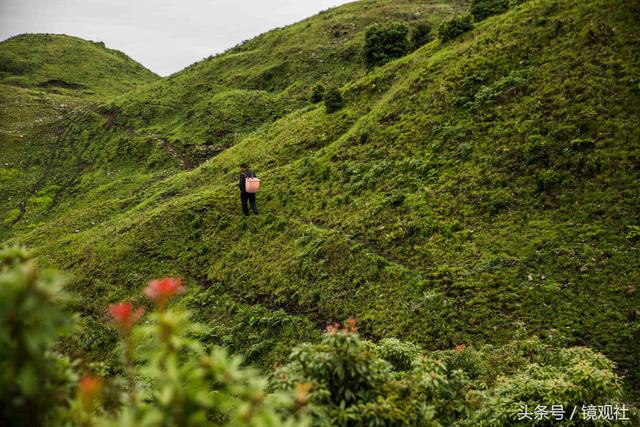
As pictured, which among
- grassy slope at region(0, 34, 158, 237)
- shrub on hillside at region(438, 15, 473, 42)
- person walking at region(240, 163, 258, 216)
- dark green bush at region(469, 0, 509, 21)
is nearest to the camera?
person walking at region(240, 163, 258, 216)

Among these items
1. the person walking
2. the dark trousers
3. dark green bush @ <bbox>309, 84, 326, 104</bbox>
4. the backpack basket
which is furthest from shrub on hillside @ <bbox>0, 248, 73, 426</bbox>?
dark green bush @ <bbox>309, 84, 326, 104</bbox>

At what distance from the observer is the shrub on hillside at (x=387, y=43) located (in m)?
40.7

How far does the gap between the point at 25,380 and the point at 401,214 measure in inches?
693

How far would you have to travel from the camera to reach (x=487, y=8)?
31.8 m

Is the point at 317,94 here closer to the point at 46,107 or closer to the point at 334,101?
the point at 334,101

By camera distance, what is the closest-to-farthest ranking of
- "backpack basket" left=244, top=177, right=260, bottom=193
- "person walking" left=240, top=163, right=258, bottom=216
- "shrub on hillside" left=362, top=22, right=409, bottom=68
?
"backpack basket" left=244, top=177, right=260, bottom=193 → "person walking" left=240, top=163, right=258, bottom=216 → "shrub on hillside" left=362, top=22, right=409, bottom=68

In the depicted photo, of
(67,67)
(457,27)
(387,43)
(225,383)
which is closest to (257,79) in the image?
(387,43)

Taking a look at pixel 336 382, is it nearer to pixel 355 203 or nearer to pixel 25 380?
pixel 25 380

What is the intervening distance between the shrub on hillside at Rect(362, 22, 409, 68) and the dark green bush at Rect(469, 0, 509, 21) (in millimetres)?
8987

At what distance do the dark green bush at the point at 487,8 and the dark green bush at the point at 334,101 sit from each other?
12817mm

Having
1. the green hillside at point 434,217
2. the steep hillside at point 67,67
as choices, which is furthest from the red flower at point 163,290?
the steep hillside at point 67,67

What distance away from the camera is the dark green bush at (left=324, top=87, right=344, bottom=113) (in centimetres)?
3306

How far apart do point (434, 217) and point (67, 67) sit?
135m

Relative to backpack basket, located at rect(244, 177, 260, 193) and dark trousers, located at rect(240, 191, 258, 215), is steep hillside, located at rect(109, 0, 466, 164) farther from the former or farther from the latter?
backpack basket, located at rect(244, 177, 260, 193)
